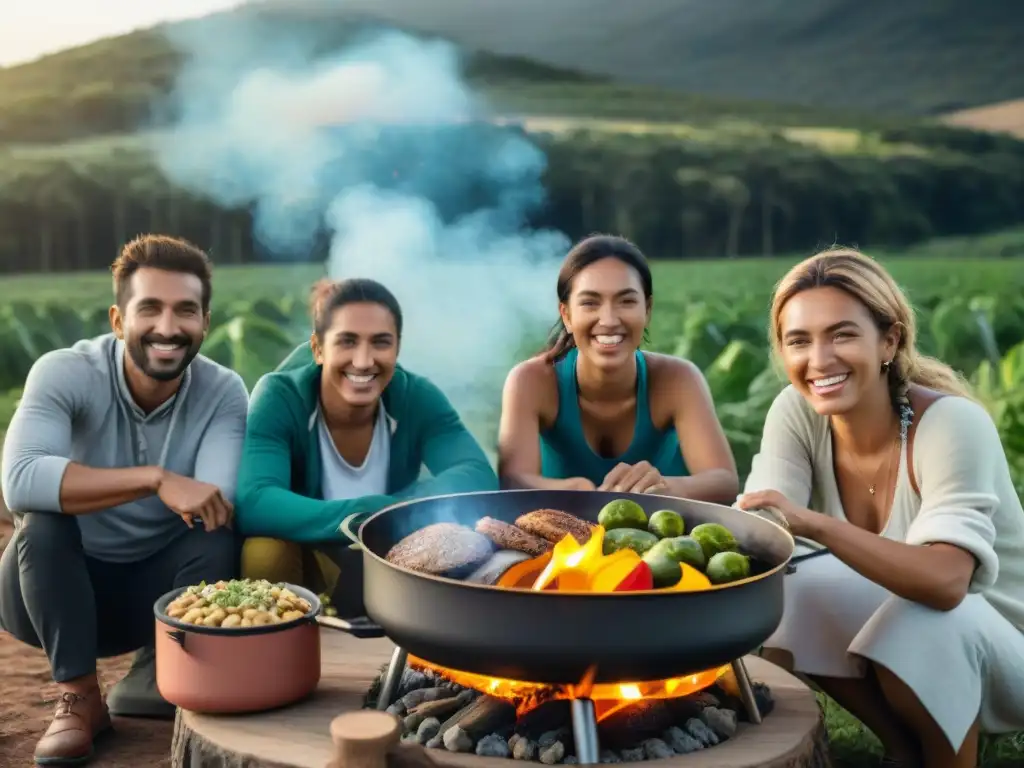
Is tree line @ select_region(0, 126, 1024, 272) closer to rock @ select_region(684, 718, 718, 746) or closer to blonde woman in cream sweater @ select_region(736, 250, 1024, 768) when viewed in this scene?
blonde woman in cream sweater @ select_region(736, 250, 1024, 768)

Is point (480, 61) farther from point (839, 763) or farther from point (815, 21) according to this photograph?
point (839, 763)

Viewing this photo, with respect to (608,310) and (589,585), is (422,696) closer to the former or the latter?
(589,585)

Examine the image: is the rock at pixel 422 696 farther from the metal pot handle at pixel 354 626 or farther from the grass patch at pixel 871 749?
the grass patch at pixel 871 749

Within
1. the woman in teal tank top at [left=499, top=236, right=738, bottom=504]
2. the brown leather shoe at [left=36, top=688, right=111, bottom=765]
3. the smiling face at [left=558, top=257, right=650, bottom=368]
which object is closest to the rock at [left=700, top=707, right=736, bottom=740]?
the woman in teal tank top at [left=499, top=236, right=738, bottom=504]

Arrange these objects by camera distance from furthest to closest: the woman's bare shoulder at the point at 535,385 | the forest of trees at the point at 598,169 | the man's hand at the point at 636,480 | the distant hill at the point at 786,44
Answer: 1. the distant hill at the point at 786,44
2. the forest of trees at the point at 598,169
3. the woman's bare shoulder at the point at 535,385
4. the man's hand at the point at 636,480

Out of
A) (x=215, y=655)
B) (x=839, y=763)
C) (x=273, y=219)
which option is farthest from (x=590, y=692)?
(x=273, y=219)

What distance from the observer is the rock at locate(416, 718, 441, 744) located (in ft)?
7.26

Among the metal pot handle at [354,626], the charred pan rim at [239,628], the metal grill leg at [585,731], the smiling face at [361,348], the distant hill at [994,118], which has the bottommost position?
the metal grill leg at [585,731]

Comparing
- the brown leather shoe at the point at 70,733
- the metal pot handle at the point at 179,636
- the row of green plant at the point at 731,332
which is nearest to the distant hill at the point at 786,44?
the row of green plant at the point at 731,332

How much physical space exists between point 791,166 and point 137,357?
35.6 ft

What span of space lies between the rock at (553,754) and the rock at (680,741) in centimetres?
24

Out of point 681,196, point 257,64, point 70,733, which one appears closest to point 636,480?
point 70,733

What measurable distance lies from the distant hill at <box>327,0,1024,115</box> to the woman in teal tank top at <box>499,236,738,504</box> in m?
9.68

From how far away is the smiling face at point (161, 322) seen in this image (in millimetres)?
3074
